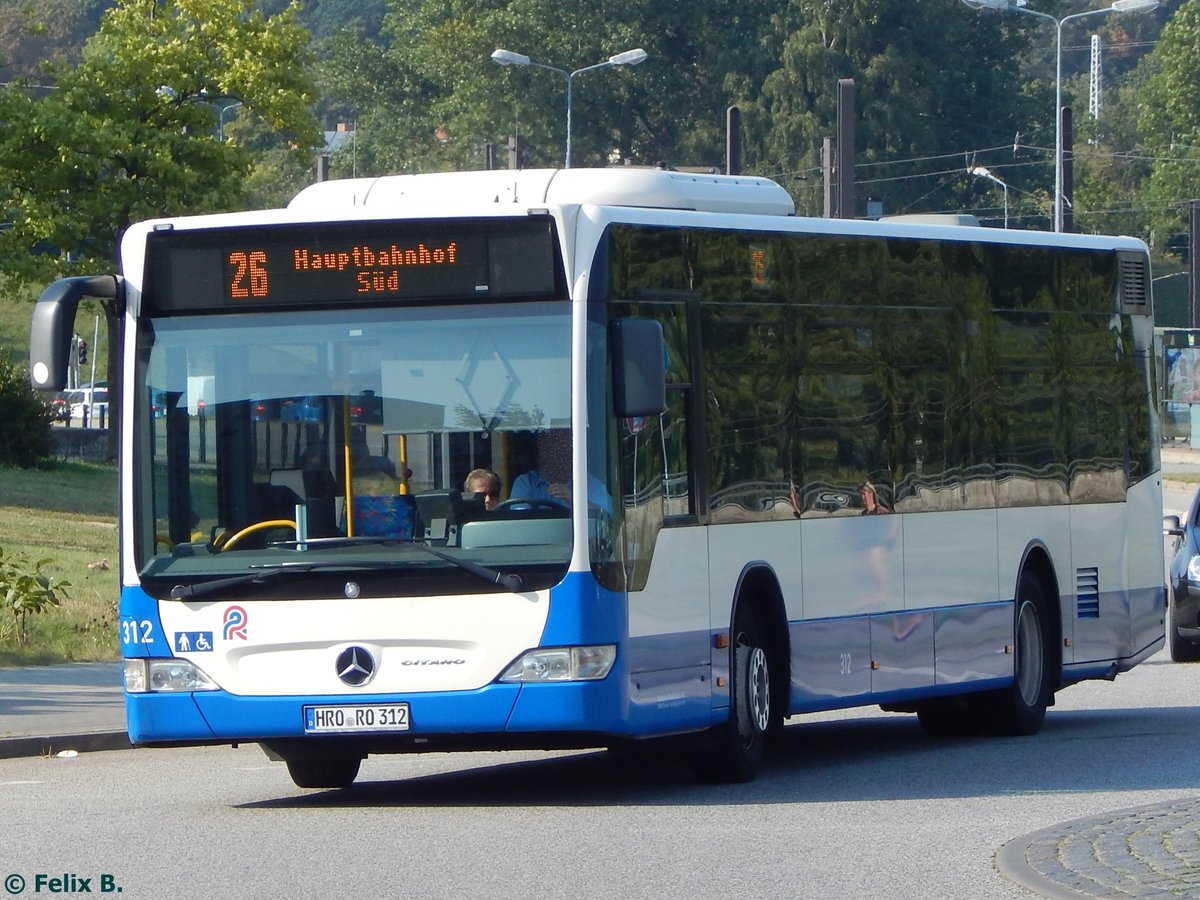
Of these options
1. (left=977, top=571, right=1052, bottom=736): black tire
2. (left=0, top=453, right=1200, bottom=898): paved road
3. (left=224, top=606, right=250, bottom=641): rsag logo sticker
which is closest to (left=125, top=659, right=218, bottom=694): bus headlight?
(left=224, top=606, right=250, bottom=641): rsag logo sticker

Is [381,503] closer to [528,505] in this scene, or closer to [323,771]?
[528,505]

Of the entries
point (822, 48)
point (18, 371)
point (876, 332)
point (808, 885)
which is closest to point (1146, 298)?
point (876, 332)

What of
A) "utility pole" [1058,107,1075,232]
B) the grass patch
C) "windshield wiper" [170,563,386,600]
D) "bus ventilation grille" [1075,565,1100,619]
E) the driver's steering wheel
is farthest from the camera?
"utility pole" [1058,107,1075,232]

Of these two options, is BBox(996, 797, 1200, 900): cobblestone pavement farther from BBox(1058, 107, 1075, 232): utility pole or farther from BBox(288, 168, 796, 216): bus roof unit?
BBox(1058, 107, 1075, 232): utility pole

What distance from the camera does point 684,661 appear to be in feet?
37.0

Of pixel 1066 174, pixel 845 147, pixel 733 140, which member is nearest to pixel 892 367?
pixel 845 147

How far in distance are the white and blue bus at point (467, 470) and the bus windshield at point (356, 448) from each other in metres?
0.01

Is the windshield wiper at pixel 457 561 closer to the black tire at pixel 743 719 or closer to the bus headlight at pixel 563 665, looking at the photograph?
the bus headlight at pixel 563 665

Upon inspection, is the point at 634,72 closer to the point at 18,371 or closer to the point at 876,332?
the point at 18,371

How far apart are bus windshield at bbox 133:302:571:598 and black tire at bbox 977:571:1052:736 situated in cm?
499

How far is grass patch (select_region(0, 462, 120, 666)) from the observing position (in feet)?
63.2

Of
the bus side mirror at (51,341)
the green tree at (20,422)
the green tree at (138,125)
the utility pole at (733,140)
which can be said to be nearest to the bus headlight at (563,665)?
the bus side mirror at (51,341)

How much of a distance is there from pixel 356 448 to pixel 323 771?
2.13 metres

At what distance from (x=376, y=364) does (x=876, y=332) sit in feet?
11.8
